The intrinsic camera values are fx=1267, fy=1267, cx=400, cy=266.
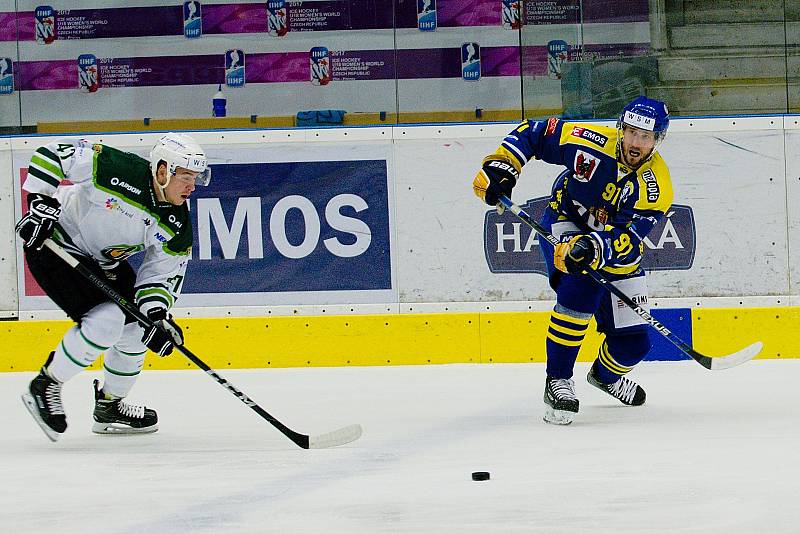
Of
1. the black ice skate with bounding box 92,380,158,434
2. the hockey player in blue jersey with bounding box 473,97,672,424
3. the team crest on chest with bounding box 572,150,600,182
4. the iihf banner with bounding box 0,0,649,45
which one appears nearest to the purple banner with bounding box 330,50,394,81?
the iihf banner with bounding box 0,0,649,45

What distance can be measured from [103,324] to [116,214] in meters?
0.31

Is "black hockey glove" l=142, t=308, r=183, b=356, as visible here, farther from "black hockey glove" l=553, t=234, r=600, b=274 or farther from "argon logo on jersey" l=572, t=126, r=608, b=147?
"argon logo on jersey" l=572, t=126, r=608, b=147

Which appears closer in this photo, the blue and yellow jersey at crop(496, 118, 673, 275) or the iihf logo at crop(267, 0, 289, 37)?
the blue and yellow jersey at crop(496, 118, 673, 275)

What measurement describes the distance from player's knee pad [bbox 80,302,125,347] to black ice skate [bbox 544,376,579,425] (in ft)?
4.05

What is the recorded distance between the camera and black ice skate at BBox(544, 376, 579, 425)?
3619 millimetres

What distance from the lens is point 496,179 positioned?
380cm

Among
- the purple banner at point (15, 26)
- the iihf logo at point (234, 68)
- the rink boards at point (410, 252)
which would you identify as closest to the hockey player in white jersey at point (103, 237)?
the rink boards at point (410, 252)

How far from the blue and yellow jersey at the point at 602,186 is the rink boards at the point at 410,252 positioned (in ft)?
4.04

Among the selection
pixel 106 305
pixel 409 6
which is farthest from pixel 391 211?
pixel 106 305

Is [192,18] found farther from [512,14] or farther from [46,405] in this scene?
[46,405]

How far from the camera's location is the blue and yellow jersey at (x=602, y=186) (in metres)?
3.64

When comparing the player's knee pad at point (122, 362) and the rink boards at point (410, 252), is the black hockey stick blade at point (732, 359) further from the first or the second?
the player's knee pad at point (122, 362)

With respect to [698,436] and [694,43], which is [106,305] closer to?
[698,436]

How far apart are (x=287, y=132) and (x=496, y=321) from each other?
3.82 feet
